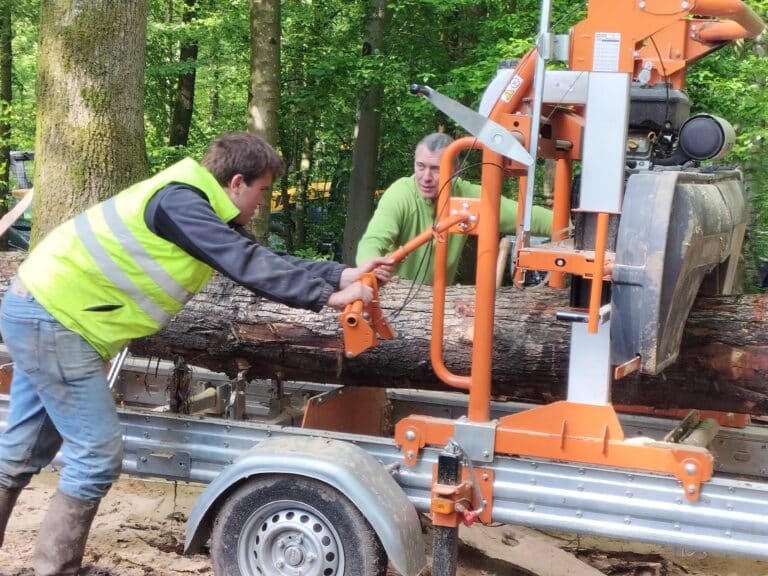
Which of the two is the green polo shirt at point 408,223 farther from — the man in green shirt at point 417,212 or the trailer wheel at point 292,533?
the trailer wheel at point 292,533

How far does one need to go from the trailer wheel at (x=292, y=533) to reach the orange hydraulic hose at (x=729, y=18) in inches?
91.0

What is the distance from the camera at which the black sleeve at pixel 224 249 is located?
10.4 feet

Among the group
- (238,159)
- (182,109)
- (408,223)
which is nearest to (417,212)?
(408,223)

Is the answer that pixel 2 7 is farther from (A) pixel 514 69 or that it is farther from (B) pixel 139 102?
(A) pixel 514 69

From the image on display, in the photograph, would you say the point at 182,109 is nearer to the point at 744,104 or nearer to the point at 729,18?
the point at 744,104

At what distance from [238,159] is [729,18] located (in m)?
2.05

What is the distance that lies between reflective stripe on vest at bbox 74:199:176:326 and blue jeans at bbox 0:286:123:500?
17 centimetres

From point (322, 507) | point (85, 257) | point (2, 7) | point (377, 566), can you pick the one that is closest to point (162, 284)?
point (85, 257)

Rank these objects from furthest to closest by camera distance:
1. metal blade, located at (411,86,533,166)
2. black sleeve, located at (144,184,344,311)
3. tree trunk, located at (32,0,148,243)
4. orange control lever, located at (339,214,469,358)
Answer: tree trunk, located at (32,0,148,243), orange control lever, located at (339,214,469,358), black sleeve, located at (144,184,344,311), metal blade, located at (411,86,533,166)

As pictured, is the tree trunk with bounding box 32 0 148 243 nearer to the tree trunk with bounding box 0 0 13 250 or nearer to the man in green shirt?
the man in green shirt

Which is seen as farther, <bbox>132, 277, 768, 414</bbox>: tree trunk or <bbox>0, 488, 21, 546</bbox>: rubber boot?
<bbox>132, 277, 768, 414</bbox>: tree trunk

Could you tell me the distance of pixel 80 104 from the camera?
6129 millimetres

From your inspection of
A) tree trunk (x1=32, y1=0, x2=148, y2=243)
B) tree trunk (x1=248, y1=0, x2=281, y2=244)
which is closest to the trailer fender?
tree trunk (x1=32, y1=0, x2=148, y2=243)

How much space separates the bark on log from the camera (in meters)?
3.66
